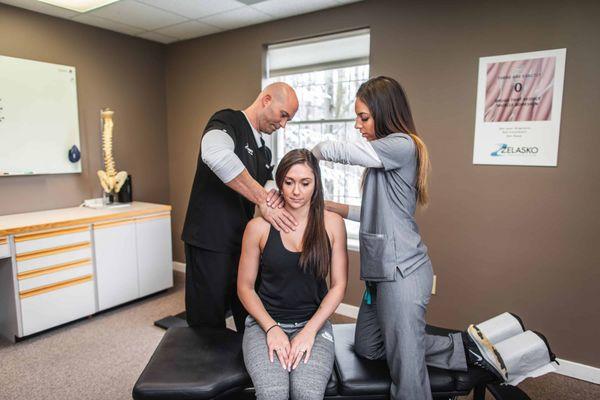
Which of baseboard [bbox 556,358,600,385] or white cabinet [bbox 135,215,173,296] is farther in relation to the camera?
white cabinet [bbox 135,215,173,296]

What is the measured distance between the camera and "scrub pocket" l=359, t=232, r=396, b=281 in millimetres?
1378

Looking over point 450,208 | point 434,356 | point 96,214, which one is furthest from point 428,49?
point 96,214

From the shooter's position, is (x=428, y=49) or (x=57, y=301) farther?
(x=57, y=301)

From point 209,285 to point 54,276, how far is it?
63.5 inches

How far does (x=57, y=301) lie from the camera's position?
9.07 ft

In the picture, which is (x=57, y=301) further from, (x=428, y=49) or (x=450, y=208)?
(x=428, y=49)

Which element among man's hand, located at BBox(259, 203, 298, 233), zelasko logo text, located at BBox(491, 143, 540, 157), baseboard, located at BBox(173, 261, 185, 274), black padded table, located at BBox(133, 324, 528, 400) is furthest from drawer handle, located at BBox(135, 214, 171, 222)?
zelasko logo text, located at BBox(491, 143, 540, 157)

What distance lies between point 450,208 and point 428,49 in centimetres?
106

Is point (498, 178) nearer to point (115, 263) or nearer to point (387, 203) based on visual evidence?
point (387, 203)

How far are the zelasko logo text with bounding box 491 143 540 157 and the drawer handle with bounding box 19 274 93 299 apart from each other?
9.71ft

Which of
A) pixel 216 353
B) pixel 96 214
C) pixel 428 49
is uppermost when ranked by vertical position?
pixel 428 49

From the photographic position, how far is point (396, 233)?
4.61 feet

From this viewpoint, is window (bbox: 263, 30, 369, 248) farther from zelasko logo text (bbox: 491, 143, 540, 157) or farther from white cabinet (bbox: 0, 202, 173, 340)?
white cabinet (bbox: 0, 202, 173, 340)

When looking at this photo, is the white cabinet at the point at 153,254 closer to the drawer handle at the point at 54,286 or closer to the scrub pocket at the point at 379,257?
the drawer handle at the point at 54,286
